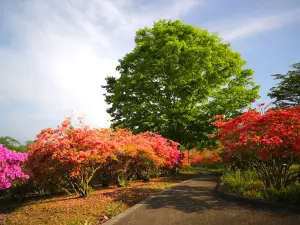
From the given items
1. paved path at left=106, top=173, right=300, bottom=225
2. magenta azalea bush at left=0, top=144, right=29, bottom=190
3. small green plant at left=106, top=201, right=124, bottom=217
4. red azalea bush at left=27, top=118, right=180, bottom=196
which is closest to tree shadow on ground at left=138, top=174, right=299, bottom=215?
paved path at left=106, top=173, right=300, bottom=225

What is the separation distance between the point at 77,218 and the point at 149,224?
2.43 meters

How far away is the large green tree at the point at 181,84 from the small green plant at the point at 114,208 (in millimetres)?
11016

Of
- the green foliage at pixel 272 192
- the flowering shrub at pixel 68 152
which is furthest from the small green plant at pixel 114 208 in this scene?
the green foliage at pixel 272 192

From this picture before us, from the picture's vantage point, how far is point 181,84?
19609mm

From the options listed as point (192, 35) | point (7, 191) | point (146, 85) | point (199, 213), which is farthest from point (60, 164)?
point (192, 35)

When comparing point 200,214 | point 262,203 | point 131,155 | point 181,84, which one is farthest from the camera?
point 181,84

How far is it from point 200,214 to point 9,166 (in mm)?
10224

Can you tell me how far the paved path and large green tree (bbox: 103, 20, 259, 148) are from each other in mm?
11089

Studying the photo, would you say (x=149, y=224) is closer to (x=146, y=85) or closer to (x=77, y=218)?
(x=77, y=218)

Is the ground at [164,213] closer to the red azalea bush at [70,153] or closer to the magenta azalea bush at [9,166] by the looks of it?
the red azalea bush at [70,153]

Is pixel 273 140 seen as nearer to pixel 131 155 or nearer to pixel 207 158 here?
pixel 131 155

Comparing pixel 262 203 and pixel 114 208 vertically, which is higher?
pixel 114 208

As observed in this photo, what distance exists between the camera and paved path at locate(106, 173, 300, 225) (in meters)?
6.12

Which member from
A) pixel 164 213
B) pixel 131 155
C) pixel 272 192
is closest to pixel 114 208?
pixel 164 213
